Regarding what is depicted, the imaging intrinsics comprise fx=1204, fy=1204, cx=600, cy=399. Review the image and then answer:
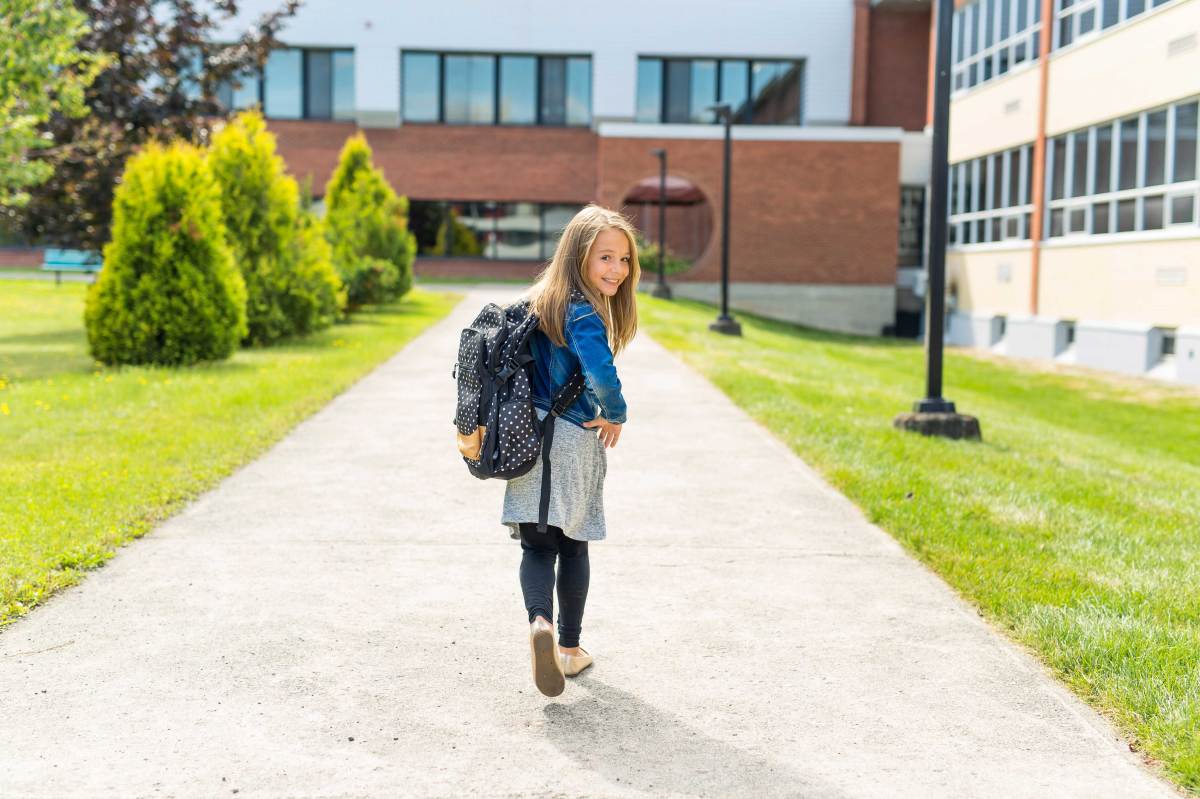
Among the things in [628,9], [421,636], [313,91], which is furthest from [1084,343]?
[313,91]

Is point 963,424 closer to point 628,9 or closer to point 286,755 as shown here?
point 286,755

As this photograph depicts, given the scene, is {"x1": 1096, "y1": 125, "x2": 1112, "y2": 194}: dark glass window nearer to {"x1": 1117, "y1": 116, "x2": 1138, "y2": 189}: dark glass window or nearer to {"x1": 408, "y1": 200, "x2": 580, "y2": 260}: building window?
{"x1": 1117, "y1": 116, "x2": 1138, "y2": 189}: dark glass window

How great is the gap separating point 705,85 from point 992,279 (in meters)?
16.1

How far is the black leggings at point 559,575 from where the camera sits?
3969 millimetres

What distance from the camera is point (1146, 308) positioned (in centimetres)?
1914

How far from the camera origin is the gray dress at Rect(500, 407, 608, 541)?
396cm

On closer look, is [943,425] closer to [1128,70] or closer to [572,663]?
[572,663]

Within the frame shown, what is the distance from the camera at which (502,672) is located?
4.16m

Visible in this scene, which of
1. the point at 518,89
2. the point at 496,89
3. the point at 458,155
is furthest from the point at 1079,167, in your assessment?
the point at 458,155

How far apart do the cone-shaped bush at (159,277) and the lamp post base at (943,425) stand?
733 cm

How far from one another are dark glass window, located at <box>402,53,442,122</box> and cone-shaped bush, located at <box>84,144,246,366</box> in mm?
27317

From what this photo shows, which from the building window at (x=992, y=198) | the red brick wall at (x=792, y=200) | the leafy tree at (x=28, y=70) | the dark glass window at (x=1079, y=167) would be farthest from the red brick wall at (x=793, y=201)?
the leafy tree at (x=28, y=70)

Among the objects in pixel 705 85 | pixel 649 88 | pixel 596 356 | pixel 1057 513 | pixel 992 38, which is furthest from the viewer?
pixel 705 85

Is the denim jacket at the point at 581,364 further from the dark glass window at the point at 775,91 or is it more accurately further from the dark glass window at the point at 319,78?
the dark glass window at the point at 319,78
